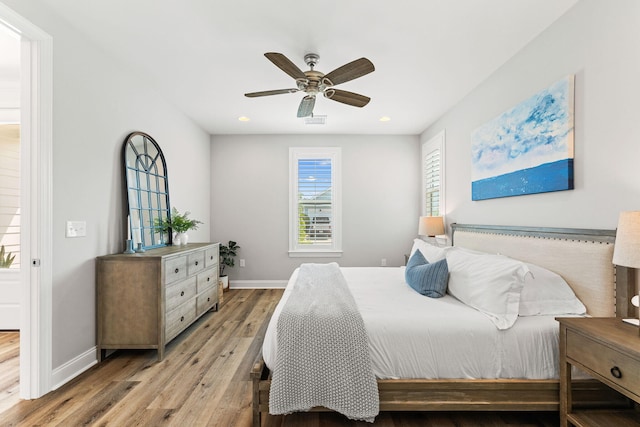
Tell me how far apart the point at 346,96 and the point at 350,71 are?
0.41 meters

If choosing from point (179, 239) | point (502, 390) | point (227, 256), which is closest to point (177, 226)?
point (179, 239)

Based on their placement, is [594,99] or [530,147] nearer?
[594,99]

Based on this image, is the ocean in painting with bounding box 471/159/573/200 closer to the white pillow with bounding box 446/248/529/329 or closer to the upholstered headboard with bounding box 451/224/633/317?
the upholstered headboard with bounding box 451/224/633/317

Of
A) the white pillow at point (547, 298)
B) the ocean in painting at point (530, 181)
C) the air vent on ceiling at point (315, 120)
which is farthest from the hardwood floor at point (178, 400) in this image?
the air vent on ceiling at point (315, 120)

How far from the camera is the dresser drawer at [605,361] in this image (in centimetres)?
133

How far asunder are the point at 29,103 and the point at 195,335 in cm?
241

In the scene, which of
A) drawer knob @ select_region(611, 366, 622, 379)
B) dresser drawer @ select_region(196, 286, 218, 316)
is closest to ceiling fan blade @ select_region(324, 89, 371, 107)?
drawer knob @ select_region(611, 366, 622, 379)

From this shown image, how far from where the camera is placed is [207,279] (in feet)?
12.5

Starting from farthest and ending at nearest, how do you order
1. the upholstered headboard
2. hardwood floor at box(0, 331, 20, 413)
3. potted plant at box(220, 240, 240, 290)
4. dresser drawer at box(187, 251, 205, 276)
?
1. potted plant at box(220, 240, 240, 290)
2. dresser drawer at box(187, 251, 205, 276)
3. hardwood floor at box(0, 331, 20, 413)
4. the upholstered headboard

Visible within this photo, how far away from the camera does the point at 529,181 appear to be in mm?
2543

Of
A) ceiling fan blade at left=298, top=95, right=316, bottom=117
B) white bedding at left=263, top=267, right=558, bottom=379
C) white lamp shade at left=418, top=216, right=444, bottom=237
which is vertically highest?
ceiling fan blade at left=298, top=95, right=316, bottom=117

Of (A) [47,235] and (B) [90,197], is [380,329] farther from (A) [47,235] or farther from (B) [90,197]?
A: (B) [90,197]

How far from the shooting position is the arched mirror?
3.08 meters

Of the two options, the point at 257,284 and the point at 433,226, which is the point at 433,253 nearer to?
the point at 433,226
